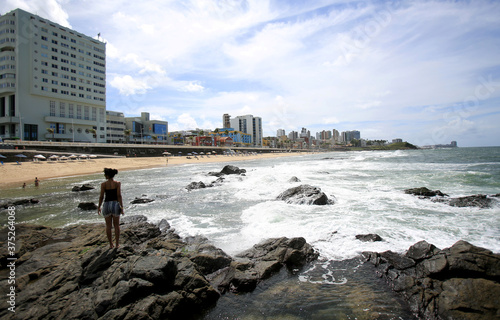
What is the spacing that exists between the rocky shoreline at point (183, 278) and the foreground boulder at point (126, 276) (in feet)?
0.06

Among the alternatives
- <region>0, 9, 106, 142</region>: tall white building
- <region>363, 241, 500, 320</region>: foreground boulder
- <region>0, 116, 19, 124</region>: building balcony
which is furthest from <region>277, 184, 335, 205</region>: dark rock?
<region>0, 116, 19, 124</region>: building balcony

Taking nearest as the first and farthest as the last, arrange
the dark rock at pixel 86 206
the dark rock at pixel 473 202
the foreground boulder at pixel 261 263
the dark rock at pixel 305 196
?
1. the foreground boulder at pixel 261 263
2. the dark rock at pixel 473 202
3. the dark rock at pixel 86 206
4. the dark rock at pixel 305 196

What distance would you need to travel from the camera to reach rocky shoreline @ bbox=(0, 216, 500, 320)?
4.23m

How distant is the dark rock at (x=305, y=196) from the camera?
1359cm

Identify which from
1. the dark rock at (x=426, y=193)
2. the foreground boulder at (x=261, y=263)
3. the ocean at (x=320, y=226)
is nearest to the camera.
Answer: the ocean at (x=320, y=226)

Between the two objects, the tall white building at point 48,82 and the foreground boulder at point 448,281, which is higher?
the tall white building at point 48,82

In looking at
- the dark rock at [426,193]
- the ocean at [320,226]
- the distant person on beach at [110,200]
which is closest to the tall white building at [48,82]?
the ocean at [320,226]

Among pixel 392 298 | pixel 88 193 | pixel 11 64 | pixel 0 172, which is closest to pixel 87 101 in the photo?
pixel 11 64

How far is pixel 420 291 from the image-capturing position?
5094 millimetres

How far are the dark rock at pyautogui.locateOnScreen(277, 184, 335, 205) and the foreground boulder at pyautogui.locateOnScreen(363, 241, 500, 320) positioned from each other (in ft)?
23.4

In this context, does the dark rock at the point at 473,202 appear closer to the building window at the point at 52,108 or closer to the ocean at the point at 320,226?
the ocean at the point at 320,226

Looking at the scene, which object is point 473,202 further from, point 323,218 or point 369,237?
point 369,237

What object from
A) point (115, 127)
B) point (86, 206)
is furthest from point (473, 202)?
point (115, 127)

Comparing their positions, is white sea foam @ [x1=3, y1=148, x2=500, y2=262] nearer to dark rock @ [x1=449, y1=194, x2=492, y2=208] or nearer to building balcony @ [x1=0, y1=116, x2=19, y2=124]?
dark rock @ [x1=449, y1=194, x2=492, y2=208]
